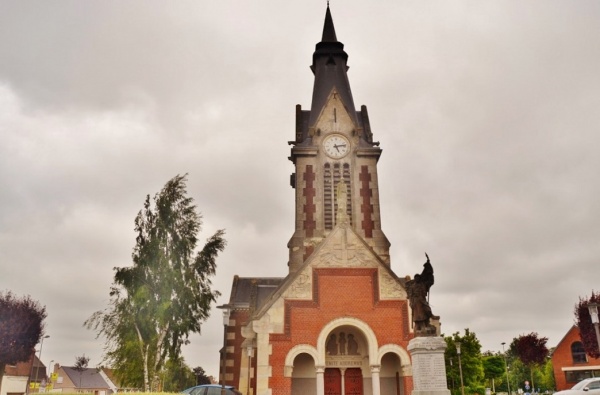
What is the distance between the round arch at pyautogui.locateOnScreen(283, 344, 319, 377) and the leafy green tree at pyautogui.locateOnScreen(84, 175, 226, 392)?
6868mm

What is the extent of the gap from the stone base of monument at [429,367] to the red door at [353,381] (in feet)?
37.8

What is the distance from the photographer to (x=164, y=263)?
94.8 ft

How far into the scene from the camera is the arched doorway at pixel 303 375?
27359mm

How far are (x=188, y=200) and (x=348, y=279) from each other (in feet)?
38.1

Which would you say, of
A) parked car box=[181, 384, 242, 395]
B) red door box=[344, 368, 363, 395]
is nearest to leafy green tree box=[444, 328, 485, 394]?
red door box=[344, 368, 363, 395]

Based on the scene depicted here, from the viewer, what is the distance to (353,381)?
27.3 meters

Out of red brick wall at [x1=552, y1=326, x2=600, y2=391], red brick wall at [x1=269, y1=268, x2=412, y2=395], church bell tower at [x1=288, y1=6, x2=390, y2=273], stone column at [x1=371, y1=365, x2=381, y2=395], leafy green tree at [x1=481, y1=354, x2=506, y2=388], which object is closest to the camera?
stone column at [x1=371, y1=365, x2=381, y2=395]

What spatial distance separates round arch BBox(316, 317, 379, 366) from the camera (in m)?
25.8

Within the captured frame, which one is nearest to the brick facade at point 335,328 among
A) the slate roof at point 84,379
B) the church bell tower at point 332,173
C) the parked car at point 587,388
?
the church bell tower at point 332,173

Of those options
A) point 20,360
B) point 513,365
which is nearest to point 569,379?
point 513,365

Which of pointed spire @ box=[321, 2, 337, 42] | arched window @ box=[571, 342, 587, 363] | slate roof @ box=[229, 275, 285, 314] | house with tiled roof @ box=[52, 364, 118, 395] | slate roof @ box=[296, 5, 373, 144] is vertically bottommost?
house with tiled roof @ box=[52, 364, 118, 395]

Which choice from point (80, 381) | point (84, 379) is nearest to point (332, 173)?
point (80, 381)

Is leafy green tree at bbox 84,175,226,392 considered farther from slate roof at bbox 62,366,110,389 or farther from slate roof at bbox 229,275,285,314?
slate roof at bbox 62,366,110,389

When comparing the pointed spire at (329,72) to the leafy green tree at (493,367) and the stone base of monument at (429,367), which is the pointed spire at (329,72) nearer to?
the stone base of monument at (429,367)
